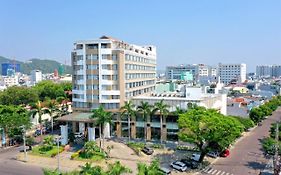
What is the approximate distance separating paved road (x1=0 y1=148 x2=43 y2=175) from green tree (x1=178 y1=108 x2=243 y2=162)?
88.9 feet

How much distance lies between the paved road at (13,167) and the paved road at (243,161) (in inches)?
1193

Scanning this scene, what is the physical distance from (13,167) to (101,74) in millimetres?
30747

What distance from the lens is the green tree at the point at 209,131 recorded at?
51.5 m

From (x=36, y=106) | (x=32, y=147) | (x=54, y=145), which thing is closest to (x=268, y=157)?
(x=54, y=145)

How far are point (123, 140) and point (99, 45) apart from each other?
24721mm

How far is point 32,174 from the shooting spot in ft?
167

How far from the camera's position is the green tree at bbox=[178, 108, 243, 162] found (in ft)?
169

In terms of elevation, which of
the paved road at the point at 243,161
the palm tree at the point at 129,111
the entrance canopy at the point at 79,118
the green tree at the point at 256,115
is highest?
the palm tree at the point at 129,111

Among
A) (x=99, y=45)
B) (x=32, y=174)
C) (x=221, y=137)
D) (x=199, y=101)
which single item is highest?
(x=99, y=45)

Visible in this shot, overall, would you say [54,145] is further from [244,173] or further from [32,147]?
[244,173]

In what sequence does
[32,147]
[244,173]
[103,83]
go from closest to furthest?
[244,173] < [32,147] < [103,83]

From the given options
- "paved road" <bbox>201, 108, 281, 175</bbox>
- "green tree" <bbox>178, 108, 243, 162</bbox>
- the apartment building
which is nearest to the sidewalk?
"green tree" <bbox>178, 108, 243, 162</bbox>

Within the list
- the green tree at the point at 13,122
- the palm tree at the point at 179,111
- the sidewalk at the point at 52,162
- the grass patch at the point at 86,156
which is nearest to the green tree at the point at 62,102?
the green tree at the point at 13,122

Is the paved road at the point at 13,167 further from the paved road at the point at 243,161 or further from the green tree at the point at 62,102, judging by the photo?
the green tree at the point at 62,102
